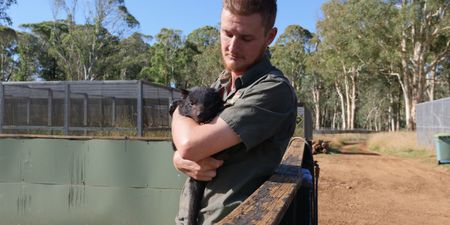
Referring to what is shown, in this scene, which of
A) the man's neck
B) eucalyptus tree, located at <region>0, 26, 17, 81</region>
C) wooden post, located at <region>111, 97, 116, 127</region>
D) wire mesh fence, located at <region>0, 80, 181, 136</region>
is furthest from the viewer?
eucalyptus tree, located at <region>0, 26, 17, 81</region>

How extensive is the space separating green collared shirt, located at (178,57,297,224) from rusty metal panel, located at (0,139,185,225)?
4.07 meters

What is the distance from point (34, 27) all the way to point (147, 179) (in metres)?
50.2

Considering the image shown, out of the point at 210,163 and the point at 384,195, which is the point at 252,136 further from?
the point at 384,195

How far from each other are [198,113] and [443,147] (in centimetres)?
1494

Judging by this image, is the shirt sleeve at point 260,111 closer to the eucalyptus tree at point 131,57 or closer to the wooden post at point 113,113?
the wooden post at point 113,113

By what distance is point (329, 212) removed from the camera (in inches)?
308

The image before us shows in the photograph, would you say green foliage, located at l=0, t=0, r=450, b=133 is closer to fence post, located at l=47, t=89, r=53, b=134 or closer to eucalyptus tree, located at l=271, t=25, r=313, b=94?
eucalyptus tree, located at l=271, t=25, r=313, b=94

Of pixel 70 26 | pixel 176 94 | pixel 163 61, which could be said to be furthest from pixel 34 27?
pixel 176 94

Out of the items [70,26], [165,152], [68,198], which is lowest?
[68,198]

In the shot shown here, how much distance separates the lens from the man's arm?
4.66 feet

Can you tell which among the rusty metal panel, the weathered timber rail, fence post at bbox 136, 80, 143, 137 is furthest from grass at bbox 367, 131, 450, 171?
the weathered timber rail

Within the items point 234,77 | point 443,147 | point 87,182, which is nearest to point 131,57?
point 443,147

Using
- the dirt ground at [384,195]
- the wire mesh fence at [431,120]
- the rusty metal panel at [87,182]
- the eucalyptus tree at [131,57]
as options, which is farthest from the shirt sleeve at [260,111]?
the eucalyptus tree at [131,57]

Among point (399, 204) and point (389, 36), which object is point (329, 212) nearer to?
point (399, 204)
